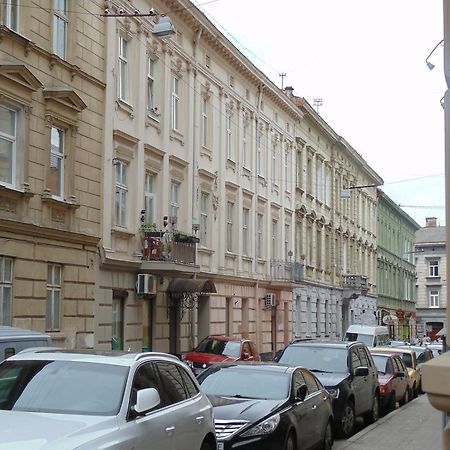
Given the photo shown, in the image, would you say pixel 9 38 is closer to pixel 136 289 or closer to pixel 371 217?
pixel 136 289

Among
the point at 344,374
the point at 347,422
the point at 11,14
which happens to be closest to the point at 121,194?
the point at 11,14

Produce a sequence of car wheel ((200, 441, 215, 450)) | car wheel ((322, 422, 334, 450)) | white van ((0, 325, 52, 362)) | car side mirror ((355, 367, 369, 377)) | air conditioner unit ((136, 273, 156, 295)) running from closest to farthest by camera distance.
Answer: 1. car wheel ((200, 441, 215, 450))
2. white van ((0, 325, 52, 362))
3. car wheel ((322, 422, 334, 450))
4. car side mirror ((355, 367, 369, 377))
5. air conditioner unit ((136, 273, 156, 295))

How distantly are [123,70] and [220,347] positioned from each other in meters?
8.25

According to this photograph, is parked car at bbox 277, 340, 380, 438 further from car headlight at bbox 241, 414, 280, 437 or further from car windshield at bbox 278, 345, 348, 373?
car headlight at bbox 241, 414, 280, 437

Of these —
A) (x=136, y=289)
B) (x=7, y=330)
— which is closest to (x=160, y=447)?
(x=7, y=330)

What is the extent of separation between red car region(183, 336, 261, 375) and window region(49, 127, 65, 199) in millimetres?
5865

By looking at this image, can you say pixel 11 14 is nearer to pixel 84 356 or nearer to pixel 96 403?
pixel 84 356

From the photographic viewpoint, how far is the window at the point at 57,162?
64.7 ft

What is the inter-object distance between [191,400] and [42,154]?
1177 cm

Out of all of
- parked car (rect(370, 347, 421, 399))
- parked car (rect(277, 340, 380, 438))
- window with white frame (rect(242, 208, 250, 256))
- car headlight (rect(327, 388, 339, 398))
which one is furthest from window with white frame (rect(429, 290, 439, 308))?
car headlight (rect(327, 388, 339, 398))

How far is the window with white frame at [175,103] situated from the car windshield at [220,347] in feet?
24.4

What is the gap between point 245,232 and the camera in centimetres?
3462

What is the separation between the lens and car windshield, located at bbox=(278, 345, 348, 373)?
16.3m

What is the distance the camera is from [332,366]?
640 inches
